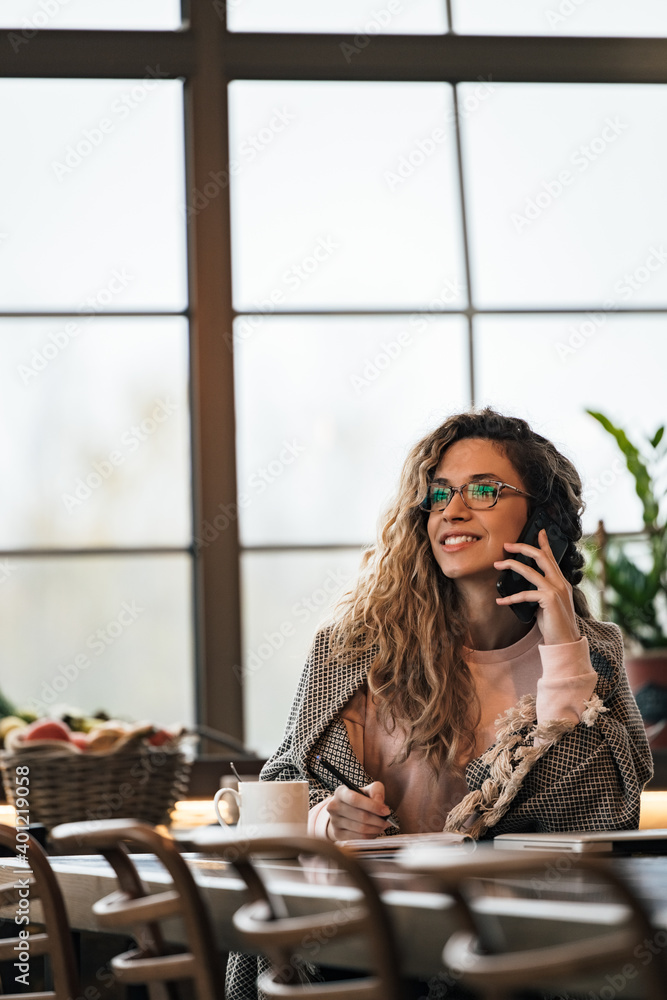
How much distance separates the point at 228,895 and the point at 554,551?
3.65 feet

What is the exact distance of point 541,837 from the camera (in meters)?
1.45

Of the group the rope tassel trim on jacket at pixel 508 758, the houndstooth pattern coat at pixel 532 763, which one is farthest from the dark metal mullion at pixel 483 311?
the rope tassel trim on jacket at pixel 508 758

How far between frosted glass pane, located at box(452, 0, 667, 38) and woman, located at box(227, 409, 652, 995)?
84.1 inches

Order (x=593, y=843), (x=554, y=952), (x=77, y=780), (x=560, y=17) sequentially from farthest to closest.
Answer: (x=560, y=17) < (x=77, y=780) < (x=593, y=843) < (x=554, y=952)

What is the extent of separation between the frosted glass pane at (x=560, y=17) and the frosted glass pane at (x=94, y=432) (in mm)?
1389

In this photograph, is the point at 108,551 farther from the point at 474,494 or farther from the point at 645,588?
the point at 474,494

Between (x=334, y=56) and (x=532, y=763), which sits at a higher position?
(x=334, y=56)

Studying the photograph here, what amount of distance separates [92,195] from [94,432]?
2.45 ft

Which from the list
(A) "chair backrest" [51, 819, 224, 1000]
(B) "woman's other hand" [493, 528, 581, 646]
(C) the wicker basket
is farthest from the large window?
(A) "chair backrest" [51, 819, 224, 1000]

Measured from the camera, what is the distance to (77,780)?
2.45 metres

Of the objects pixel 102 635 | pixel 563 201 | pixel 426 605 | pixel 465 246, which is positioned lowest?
pixel 102 635

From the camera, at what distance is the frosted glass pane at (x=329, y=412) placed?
11.8ft

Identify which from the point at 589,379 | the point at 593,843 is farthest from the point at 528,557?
the point at 589,379

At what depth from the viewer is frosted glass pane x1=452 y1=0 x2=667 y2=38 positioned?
3848mm
